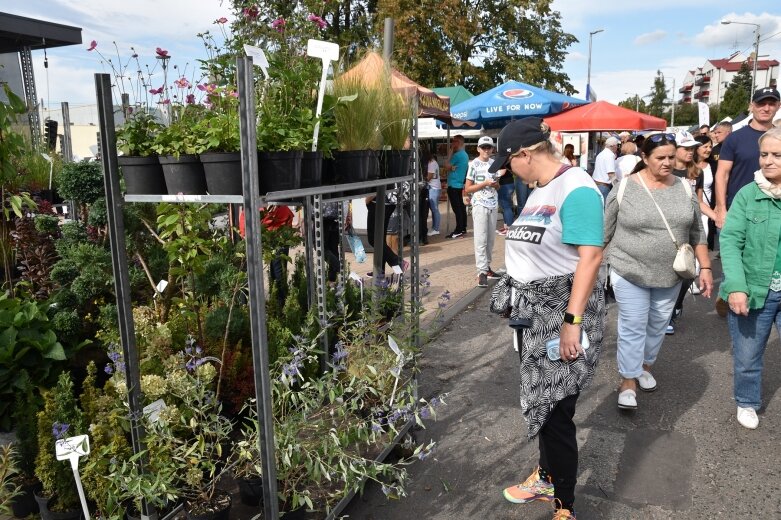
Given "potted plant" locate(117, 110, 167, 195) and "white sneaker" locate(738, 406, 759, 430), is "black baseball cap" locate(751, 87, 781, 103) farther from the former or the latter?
"potted plant" locate(117, 110, 167, 195)

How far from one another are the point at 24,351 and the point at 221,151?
157cm

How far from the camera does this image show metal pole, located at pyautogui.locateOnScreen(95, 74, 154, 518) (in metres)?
2.14

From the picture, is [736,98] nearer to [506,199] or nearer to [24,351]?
[506,199]

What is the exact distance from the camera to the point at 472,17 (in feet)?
74.1

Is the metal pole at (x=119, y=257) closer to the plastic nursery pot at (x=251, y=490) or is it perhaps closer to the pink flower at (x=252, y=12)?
the plastic nursery pot at (x=251, y=490)

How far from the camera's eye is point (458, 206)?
37.6 ft

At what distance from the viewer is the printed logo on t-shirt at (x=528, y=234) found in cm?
256

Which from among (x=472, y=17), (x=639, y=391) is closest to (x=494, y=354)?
(x=639, y=391)

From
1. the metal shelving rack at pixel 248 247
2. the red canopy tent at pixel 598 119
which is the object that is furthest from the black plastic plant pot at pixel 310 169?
the red canopy tent at pixel 598 119

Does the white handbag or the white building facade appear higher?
the white building facade

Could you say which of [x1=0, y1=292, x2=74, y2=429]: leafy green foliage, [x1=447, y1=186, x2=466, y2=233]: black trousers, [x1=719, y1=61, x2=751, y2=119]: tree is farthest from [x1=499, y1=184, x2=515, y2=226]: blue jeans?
[x1=719, y1=61, x2=751, y2=119]: tree

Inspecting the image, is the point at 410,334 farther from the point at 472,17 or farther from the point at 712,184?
the point at 472,17

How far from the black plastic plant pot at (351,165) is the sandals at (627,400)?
7.56 ft

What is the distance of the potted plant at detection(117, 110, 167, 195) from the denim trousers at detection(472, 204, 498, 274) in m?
5.01
